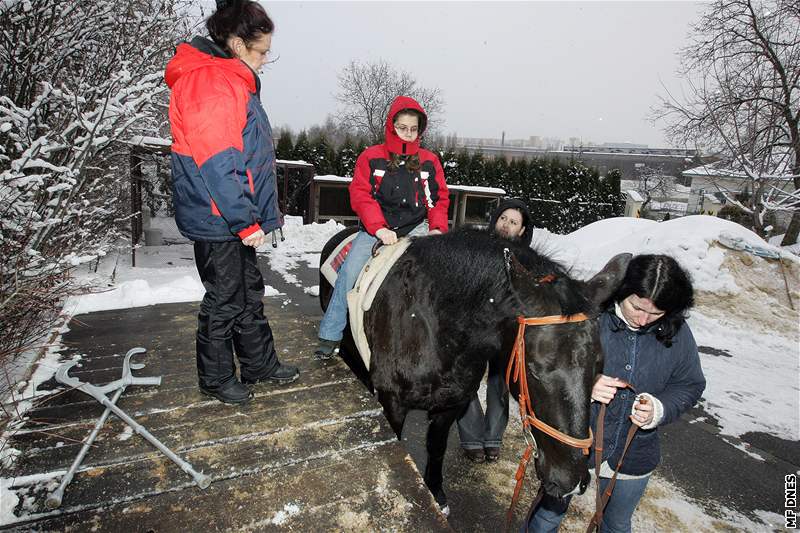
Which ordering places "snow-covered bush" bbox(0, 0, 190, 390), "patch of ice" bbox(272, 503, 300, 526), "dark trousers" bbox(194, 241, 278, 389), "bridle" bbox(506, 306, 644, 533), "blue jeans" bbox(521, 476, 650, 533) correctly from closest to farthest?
"patch of ice" bbox(272, 503, 300, 526)
"bridle" bbox(506, 306, 644, 533)
"blue jeans" bbox(521, 476, 650, 533)
"dark trousers" bbox(194, 241, 278, 389)
"snow-covered bush" bbox(0, 0, 190, 390)

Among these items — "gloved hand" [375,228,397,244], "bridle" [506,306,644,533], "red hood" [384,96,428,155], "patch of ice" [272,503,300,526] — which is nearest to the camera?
"patch of ice" [272,503,300,526]

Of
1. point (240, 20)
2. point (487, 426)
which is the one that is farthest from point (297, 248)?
point (240, 20)

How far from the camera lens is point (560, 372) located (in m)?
1.69

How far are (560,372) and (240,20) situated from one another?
7.91 ft

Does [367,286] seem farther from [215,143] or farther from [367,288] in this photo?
[215,143]

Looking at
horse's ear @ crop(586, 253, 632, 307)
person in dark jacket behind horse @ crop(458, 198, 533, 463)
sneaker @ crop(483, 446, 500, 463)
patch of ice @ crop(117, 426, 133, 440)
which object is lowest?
sneaker @ crop(483, 446, 500, 463)

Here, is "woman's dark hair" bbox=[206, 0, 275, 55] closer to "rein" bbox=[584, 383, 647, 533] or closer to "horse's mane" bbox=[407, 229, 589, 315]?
"horse's mane" bbox=[407, 229, 589, 315]

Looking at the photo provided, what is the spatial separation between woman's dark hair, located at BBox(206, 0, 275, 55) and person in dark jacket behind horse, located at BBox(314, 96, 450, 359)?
1216 mm

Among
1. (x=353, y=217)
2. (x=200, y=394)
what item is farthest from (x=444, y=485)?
(x=353, y=217)

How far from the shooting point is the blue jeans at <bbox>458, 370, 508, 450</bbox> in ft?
11.4

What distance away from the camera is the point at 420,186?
330 centimetres

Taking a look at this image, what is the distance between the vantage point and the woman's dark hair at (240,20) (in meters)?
2.08

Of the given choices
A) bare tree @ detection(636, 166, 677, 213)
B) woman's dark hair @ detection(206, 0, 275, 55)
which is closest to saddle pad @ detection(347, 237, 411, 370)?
woman's dark hair @ detection(206, 0, 275, 55)

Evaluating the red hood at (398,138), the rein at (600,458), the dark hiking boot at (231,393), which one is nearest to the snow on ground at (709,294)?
the rein at (600,458)
